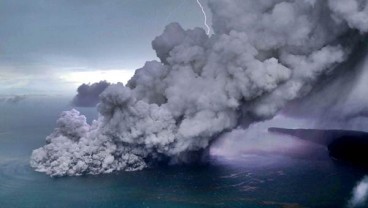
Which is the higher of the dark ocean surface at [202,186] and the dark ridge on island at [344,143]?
the dark ridge on island at [344,143]

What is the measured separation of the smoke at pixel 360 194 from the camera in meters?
59.4

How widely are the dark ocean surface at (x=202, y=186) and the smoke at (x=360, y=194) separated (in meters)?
1.00

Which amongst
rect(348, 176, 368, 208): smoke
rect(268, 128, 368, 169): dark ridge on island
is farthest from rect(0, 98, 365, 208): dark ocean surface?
rect(268, 128, 368, 169): dark ridge on island

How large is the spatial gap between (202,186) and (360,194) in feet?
83.4

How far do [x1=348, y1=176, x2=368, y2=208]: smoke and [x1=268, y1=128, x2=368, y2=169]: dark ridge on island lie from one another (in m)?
13.1

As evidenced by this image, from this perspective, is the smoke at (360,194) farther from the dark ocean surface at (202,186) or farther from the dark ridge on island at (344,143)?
the dark ridge on island at (344,143)

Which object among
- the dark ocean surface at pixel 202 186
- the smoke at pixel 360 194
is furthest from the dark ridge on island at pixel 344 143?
the smoke at pixel 360 194

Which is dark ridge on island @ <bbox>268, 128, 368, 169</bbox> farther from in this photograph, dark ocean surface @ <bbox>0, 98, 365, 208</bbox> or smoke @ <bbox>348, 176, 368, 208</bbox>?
smoke @ <bbox>348, 176, 368, 208</bbox>

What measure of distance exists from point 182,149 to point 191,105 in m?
8.44

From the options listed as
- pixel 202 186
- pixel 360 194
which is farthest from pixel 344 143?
pixel 202 186

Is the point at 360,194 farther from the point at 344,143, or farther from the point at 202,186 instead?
the point at 344,143

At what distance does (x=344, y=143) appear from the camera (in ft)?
323

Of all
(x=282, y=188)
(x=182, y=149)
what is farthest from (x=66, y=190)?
(x=282, y=188)

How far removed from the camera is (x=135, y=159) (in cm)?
7988
